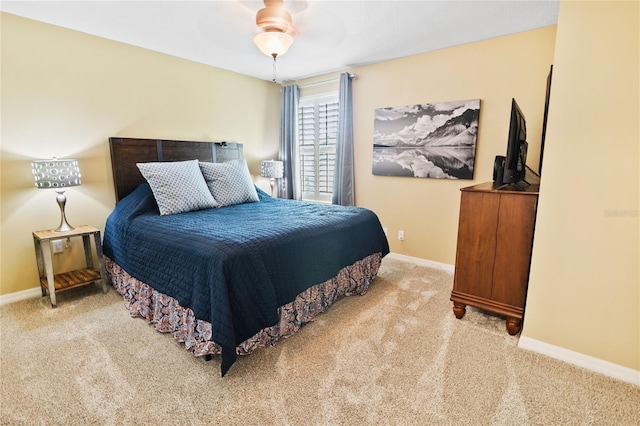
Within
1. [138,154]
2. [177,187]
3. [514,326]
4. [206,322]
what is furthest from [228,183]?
[514,326]

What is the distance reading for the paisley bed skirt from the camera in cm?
177

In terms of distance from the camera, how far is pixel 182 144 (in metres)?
3.40

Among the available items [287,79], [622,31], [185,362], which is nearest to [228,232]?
[185,362]

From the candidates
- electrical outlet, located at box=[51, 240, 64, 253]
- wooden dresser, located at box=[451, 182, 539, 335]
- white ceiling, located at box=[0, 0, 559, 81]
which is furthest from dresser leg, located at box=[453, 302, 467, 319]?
electrical outlet, located at box=[51, 240, 64, 253]

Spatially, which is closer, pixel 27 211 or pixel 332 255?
pixel 332 255

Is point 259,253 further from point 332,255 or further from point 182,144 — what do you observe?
point 182,144

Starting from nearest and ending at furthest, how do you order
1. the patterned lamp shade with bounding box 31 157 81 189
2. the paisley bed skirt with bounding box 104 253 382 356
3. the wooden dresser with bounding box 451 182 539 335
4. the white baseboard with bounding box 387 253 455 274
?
1. the paisley bed skirt with bounding box 104 253 382 356
2. the wooden dresser with bounding box 451 182 539 335
3. the patterned lamp shade with bounding box 31 157 81 189
4. the white baseboard with bounding box 387 253 455 274

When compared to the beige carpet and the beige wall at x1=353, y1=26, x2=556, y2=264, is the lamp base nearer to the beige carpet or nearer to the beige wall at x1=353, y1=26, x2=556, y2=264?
the beige carpet

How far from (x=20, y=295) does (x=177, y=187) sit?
1.55 metres

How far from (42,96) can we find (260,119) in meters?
2.31

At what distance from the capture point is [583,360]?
67.8 inches

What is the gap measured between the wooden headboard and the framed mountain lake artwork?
2066mm

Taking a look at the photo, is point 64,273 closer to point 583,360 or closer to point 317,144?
point 317,144

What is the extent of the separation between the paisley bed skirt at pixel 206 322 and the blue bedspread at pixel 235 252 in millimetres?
75
